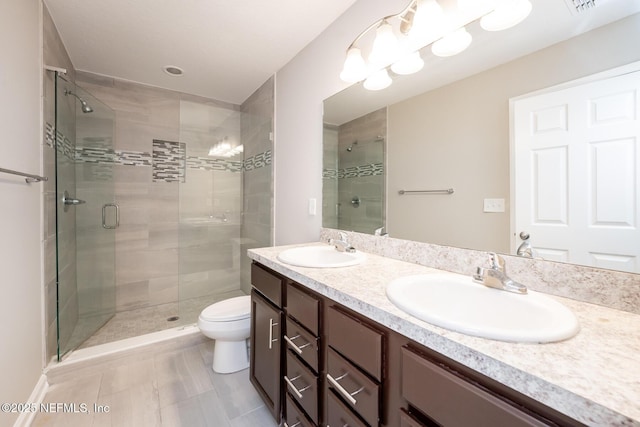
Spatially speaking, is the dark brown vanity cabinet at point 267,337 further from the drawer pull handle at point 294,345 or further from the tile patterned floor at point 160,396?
the tile patterned floor at point 160,396

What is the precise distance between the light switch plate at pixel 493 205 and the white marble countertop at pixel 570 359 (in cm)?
34

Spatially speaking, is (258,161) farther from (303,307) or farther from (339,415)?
(339,415)

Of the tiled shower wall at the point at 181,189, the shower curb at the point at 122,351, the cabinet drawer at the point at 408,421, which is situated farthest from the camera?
the tiled shower wall at the point at 181,189

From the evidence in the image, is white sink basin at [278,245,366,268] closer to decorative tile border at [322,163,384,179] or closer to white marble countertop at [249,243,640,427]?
decorative tile border at [322,163,384,179]

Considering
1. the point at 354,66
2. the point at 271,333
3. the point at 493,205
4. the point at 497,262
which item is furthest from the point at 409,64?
the point at 271,333

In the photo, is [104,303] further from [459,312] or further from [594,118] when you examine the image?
[594,118]

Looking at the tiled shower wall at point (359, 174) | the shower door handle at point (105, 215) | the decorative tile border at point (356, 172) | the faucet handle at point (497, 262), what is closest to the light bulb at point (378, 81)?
the tiled shower wall at point (359, 174)

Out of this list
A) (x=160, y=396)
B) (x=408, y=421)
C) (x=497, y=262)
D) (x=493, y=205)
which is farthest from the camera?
(x=160, y=396)

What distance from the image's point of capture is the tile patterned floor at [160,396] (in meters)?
1.39

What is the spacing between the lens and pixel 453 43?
1.11m

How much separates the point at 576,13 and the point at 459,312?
3.27 ft

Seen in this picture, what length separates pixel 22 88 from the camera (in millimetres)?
1341

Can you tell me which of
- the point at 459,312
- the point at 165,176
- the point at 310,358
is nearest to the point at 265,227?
the point at 165,176

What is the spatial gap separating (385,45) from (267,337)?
157 centimetres
